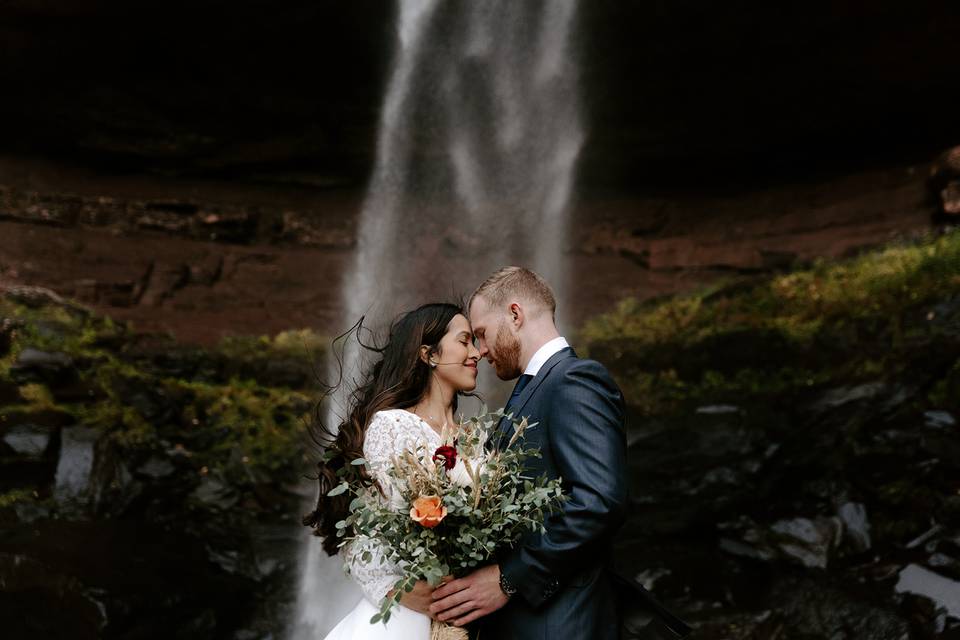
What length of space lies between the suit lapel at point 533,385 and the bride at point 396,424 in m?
0.25

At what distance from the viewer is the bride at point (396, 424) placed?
265cm

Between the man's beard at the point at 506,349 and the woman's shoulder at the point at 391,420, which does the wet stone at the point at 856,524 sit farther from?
the woman's shoulder at the point at 391,420

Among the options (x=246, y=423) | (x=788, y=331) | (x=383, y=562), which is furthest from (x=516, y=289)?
(x=788, y=331)

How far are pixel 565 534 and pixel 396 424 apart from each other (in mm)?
699

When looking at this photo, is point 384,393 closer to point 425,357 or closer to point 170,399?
point 425,357

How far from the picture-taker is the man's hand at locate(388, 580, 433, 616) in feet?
8.62

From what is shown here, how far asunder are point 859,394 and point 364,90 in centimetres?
838

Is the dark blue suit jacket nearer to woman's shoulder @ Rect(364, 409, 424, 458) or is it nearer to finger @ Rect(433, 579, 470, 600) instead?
finger @ Rect(433, 579, 470, 600)

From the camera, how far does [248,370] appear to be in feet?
36.4

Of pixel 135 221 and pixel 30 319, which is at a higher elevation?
pixel 135 221

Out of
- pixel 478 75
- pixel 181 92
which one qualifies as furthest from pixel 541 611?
pixel 181 92

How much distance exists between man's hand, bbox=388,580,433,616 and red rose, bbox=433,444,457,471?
0.49m

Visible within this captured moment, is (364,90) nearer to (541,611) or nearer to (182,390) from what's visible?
(182,390)

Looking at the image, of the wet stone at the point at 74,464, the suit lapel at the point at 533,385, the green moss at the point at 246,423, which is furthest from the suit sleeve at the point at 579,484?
the green moss at the point at 246,423
